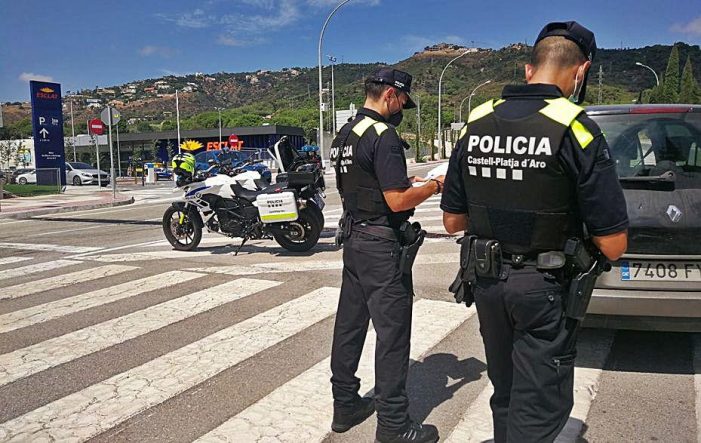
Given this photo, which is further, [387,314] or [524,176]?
[387,314]

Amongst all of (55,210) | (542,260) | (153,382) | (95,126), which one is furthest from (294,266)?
(95,126)

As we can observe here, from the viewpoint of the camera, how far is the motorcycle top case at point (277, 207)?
781cm

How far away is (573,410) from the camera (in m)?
3.33

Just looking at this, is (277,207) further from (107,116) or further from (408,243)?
(107,116)

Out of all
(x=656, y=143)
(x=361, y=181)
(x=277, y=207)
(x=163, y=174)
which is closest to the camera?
(x=361, y=181)

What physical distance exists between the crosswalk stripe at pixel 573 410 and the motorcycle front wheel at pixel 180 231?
5983 mm

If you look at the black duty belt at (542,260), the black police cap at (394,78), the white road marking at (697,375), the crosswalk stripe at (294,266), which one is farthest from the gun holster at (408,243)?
the crosswalk stripe at (294,266)

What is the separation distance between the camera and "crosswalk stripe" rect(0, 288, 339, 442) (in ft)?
10.7

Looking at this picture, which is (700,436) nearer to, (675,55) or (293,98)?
(675,55)

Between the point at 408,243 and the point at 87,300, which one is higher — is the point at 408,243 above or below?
above

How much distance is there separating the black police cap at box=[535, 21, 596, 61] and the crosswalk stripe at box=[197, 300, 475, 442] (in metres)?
2.27

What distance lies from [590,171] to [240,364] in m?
2.95

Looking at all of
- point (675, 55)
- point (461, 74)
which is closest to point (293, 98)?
point (461, 74)

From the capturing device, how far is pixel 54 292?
20.7 ft
